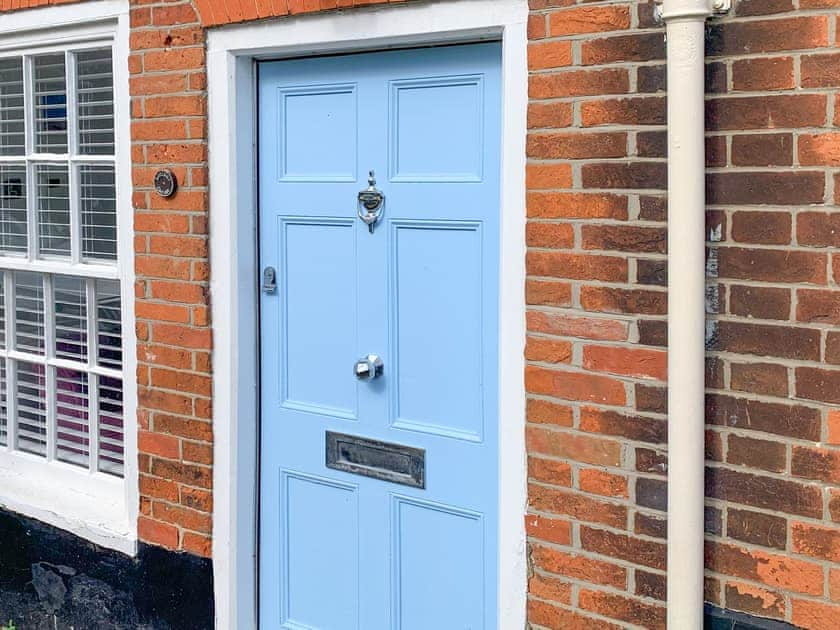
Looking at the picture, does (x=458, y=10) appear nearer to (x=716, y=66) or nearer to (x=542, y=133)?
(x=542, y=133)

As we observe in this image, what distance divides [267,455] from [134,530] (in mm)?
748

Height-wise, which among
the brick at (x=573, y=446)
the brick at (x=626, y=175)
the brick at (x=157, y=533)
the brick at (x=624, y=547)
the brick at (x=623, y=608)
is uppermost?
the brick at (x=626, y=175)

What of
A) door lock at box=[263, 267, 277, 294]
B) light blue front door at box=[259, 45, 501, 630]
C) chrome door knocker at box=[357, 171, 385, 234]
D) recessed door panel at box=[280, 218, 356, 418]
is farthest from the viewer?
door lock at box=[263, 267, 277, 294]

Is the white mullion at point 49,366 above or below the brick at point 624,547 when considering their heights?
above

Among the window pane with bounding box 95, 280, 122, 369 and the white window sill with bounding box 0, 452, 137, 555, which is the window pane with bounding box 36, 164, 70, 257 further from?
the white window sill with bounding box 0, 452, 137, 555

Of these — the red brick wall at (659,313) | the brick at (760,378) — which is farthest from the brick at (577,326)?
the brick at (760,378)

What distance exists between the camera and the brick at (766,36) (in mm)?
2471

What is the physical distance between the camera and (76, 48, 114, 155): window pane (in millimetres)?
4207

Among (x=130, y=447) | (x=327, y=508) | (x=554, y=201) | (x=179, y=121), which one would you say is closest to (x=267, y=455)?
(x=327, y=508)

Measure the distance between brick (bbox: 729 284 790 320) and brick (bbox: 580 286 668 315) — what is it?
19cm

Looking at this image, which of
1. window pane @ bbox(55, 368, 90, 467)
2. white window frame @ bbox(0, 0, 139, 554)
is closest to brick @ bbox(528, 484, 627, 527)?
white window frame @ bbox(0, 0, 139, 554)

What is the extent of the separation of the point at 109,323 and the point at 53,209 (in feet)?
2.03

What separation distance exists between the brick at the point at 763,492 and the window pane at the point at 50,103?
312 centimetres

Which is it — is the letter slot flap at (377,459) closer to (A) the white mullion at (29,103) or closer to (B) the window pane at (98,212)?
(B) the window pane at (98,212)
